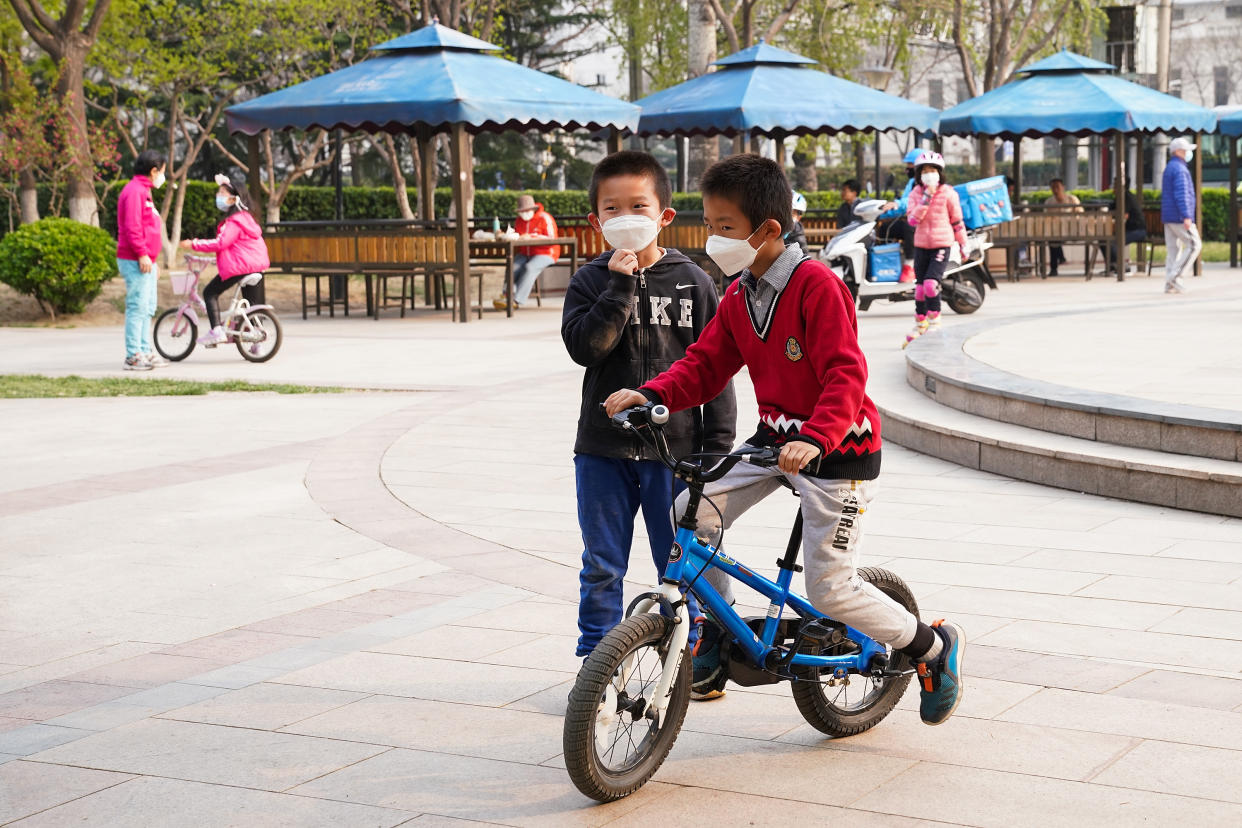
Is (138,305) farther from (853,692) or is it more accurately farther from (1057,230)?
(1057,230)

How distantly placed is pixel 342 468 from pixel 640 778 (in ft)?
16.7

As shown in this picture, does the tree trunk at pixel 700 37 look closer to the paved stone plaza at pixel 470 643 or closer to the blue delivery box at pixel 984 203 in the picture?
the blue delivery box at pixel 984 203

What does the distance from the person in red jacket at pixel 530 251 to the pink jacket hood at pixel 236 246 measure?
6372 mm

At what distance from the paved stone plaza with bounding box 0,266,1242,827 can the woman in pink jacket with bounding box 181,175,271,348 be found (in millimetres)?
3846

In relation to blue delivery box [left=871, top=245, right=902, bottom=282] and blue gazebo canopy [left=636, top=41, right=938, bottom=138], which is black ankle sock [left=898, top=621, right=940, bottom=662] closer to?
blue delivery box [left=871, top=245, right=902, bottom=282]

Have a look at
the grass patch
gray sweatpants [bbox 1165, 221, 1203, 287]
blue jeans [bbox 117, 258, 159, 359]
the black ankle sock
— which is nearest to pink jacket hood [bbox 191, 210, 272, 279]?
blue jeans [bbox 117, 258, 159, 359]

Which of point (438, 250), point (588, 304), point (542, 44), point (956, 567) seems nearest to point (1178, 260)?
point (438, 250)

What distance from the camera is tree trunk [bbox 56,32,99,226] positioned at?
2127cm

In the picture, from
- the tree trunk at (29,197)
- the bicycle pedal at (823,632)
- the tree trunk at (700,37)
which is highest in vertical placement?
the tree trunk at (700,37)

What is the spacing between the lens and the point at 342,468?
28.0ft

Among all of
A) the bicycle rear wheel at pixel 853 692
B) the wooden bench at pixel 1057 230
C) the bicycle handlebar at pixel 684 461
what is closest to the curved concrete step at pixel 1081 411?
the bicycle rear wheel at pixel 853 692

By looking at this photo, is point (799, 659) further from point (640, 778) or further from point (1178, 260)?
point (1178, 260)

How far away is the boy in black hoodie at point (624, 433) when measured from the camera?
4246 millimetres

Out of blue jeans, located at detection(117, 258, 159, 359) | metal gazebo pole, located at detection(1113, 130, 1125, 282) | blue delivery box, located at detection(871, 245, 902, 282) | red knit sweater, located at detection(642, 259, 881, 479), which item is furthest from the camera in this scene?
metal gazebo pole, located at detection(1113, 130, 1125, 282)
